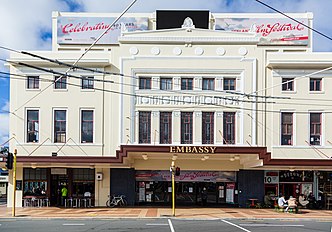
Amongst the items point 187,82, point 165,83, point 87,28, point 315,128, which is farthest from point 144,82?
point 315,128

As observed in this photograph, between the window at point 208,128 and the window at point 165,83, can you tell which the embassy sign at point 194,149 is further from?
the window at point 165,83

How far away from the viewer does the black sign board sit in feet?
115

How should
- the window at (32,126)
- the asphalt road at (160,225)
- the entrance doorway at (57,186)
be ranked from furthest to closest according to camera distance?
1. the entrance doorway at (57,186)
2. the window at (32,126)
3. the asphalt road at (160,225)

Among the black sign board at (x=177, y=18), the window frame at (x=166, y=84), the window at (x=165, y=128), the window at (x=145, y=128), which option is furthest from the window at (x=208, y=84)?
the black sign board at (x=177, y=18)

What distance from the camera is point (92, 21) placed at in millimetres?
38531

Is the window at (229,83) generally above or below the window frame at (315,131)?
above

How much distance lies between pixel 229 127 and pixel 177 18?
422 inches

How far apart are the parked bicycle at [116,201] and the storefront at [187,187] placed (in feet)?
4.29

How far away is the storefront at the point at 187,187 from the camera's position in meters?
31.6

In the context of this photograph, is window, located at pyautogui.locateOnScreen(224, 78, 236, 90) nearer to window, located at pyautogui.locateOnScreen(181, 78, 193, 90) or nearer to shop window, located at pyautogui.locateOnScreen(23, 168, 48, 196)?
window, located at pyautogui.locateOnScreen(181, 78, 193, 90)

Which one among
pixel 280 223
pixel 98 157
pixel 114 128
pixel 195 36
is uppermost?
pixel 195 36

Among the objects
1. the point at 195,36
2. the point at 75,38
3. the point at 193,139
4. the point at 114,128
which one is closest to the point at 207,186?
the point at 193,139

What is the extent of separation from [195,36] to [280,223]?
46.1ft

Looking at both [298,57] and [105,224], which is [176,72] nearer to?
[298,57]
